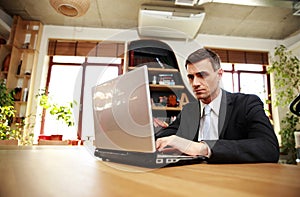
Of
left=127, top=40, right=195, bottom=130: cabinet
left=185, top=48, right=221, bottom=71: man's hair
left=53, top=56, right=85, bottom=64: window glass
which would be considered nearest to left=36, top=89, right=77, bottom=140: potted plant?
left=53, top=56, right=85, bottom=64: window glass

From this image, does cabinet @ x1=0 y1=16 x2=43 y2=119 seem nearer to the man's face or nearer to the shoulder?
the man's face

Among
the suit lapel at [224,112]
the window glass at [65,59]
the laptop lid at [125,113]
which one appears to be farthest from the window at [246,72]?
the laptop lid at [125,113]

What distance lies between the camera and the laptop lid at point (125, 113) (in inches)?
21.4

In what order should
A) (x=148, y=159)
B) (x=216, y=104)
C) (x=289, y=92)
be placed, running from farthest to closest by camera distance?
(x=289, y=92)
(x=216, y=104)
(x=148, y=159)

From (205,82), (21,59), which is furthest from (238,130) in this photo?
(21,59)

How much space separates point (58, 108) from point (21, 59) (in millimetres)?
1269

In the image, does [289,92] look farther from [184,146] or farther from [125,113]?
[125,113]

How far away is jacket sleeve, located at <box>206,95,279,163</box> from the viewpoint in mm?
728

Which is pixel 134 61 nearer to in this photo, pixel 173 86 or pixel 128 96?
pixel 173 86

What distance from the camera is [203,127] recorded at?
1.24 meters

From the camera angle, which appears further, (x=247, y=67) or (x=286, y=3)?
(x=247, y=67)

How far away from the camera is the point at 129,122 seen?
613 millimetres

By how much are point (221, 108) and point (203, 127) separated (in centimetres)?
14

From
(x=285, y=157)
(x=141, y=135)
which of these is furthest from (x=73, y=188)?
(x=285, y=157)
